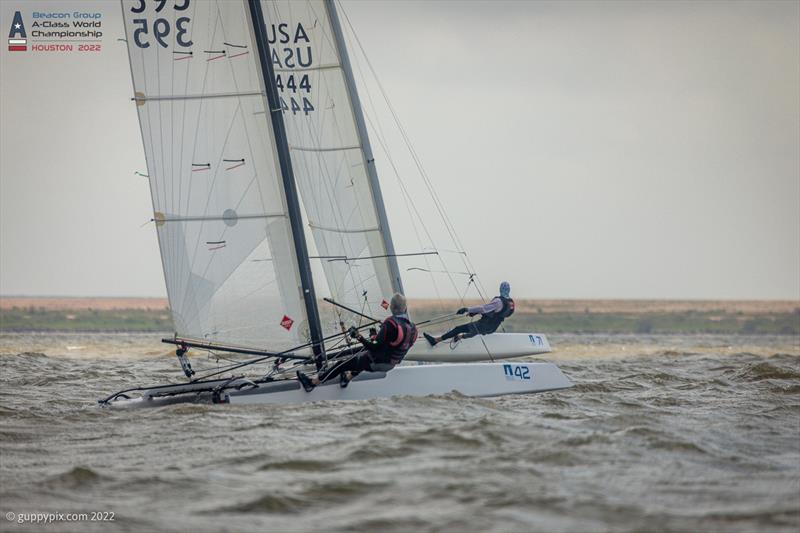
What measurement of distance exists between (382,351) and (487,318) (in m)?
5.59

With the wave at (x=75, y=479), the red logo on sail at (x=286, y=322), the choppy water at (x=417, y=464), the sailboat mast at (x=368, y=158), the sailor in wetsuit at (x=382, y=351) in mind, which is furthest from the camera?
the sailboat mast at (x=368, y=158)

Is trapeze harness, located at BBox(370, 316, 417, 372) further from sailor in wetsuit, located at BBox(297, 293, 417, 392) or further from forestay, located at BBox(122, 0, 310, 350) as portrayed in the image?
forestay, located at BBox(122, 0, 310, 350)

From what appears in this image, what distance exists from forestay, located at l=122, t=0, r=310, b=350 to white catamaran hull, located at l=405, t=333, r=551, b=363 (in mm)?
4399

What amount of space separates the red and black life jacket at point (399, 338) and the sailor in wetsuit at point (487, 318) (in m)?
4.56

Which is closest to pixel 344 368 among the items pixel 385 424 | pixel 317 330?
pixel 317 330

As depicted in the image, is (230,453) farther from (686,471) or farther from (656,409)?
(656,409)

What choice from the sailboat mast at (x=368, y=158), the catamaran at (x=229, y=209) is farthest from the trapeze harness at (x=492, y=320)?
the catamaran at (x=229, y=209)

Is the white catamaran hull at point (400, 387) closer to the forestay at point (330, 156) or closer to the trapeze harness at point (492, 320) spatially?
the forestay at point (330, 156)

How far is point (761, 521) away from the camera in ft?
26.1

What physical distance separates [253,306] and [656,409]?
5183mm

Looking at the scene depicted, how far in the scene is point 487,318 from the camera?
19.8m

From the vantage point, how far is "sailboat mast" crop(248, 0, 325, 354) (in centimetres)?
1502

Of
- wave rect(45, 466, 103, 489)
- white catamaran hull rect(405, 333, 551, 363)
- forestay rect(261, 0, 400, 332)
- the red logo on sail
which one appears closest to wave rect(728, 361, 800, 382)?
white catamaran hull rect(405, 333, 551, 363)

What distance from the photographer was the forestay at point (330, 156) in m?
18.6
